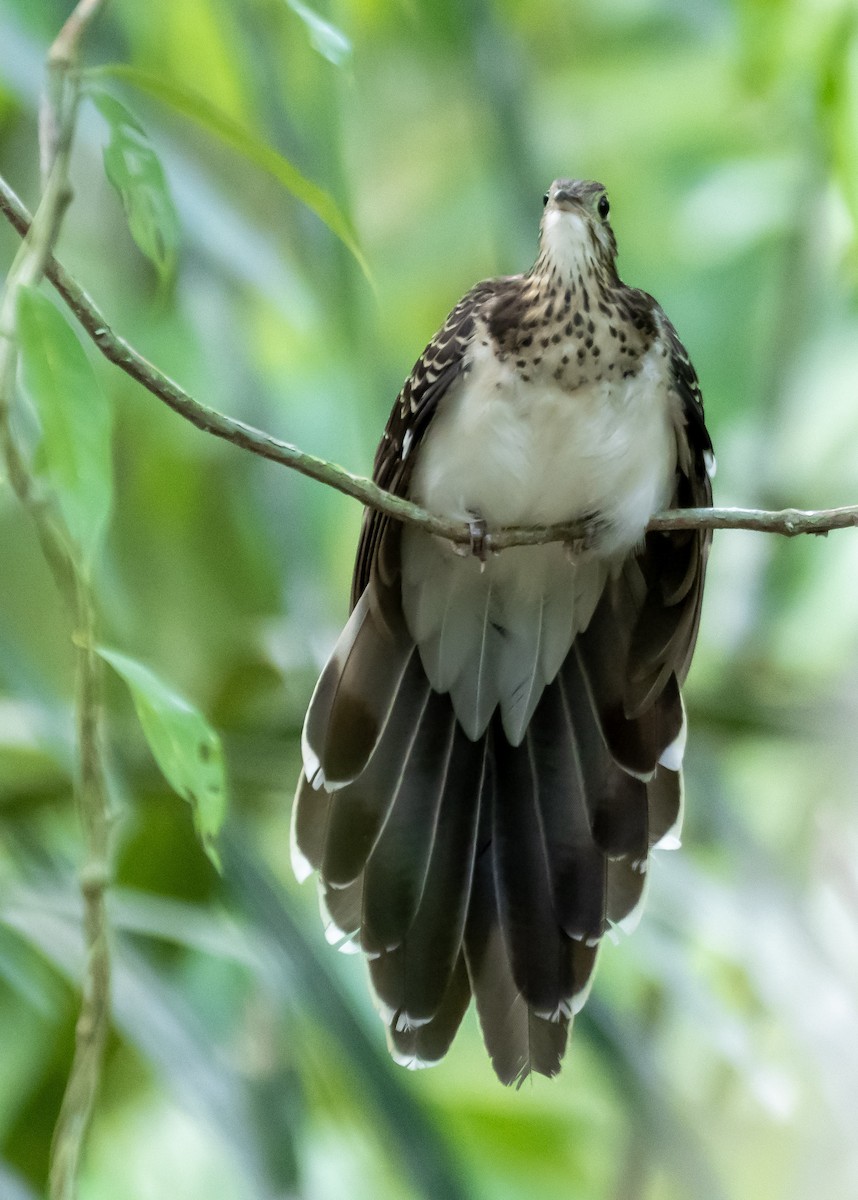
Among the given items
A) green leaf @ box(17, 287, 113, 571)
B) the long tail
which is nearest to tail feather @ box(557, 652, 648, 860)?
the long tail

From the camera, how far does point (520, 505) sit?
202cm

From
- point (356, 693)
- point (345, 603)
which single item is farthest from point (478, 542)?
point (345, 603)

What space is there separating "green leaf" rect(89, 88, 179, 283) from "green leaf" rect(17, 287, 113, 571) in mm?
124

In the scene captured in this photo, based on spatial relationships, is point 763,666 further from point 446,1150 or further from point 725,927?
point 446,1150

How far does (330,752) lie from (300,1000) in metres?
0.33

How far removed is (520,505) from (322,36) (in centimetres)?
100

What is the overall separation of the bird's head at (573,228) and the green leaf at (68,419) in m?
1.10

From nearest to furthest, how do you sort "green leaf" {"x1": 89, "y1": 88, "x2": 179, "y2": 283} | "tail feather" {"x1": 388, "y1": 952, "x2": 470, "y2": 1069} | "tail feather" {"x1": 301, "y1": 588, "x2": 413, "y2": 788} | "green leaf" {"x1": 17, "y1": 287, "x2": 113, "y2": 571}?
"green leaf" {"x1": 17, "y1": 287, "x2": 113, "y2": 571}
"green leaf" {"x1": 89, "y1": 88, "x2": 179, "y2": 283}
"tail feather" {"x1": 388, "y1": 952, "x2": 470, "y2": 1069}
"tail feather" {"x1": 301, "y1": 588, "x2": 413, "y2": 788}

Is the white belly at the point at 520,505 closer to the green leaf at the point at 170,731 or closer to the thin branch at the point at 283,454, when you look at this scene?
the thin branch at the point at 283,454

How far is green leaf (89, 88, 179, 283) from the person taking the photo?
1025mm

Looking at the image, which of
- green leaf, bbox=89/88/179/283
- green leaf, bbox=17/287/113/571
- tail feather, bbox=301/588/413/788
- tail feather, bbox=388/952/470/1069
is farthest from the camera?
tail feather, bbox=301/588/413/788

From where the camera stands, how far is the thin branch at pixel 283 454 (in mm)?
1085

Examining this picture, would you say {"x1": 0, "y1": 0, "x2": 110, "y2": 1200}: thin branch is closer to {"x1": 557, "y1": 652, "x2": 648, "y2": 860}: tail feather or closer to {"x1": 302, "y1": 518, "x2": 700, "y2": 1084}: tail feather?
{"x1": 302, "y1": 518, "x2": 700, "y2": 1084}: tail feather

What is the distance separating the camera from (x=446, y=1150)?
190cm
